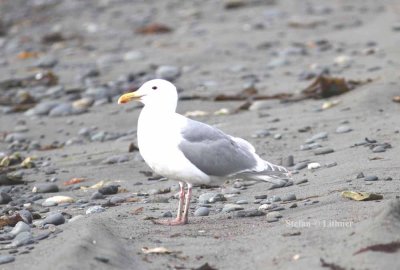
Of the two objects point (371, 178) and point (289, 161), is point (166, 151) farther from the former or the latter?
point (289, 161)

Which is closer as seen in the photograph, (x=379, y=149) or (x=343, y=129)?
(x=379, y=149)

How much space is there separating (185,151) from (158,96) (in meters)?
0.56

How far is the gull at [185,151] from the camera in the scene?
6.23 m

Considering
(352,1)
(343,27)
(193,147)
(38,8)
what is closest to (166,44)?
(343,27)

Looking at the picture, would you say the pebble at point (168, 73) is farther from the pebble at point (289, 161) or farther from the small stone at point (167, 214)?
the small stone at point (167, 214)

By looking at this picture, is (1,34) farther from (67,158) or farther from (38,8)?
(67,158)

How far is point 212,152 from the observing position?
6.43 metres

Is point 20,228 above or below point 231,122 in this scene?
above

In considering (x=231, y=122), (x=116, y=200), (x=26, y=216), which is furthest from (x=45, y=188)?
(x=231, y=122)

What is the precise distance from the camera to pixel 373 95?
9.81 metres

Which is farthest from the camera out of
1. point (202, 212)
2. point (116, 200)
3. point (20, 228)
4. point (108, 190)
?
point (108, 190)

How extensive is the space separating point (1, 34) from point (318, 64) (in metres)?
8.50

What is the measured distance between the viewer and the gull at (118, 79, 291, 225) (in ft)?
20.4

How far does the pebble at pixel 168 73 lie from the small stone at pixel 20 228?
711 centimetres
